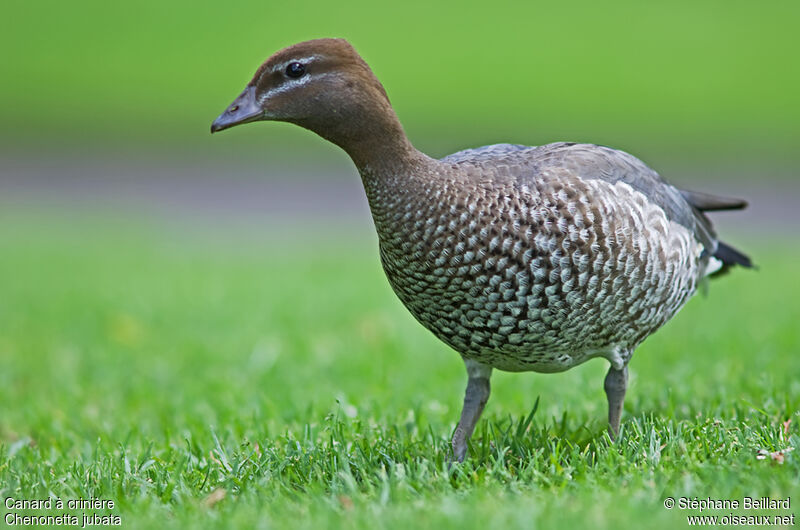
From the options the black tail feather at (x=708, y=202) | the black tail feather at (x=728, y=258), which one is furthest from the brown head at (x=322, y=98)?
the black tail feather at (x=728, y=258)

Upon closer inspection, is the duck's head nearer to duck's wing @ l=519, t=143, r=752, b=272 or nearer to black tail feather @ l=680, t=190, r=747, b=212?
duck's wing @ l=519, t=143, r=752, b=272

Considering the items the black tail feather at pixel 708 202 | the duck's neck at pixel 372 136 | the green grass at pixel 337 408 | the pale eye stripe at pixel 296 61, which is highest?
the pale eye stripe at pixel 296 61

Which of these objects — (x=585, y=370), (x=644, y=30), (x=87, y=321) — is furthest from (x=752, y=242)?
(x=644, y=30)

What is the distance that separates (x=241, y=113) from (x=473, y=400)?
5.05 feet

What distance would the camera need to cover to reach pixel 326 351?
637 centimetres

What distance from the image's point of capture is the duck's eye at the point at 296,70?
11.6 ft

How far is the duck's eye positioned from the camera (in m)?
3.54

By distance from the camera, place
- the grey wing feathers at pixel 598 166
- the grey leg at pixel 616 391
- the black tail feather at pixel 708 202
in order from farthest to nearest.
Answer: the black tail feather at pixel 708 202
the grey leg at pixel 616 391
the grey wing feathers at pixel 598 166

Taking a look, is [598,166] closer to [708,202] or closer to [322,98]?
[708,202]

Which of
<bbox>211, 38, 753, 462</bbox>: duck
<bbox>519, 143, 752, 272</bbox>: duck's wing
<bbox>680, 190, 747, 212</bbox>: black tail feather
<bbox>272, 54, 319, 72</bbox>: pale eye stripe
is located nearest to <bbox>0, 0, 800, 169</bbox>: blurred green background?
<bbox>680, 190, 747, 212</bbox>: black tail feather

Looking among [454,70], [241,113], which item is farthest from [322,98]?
[454,70]

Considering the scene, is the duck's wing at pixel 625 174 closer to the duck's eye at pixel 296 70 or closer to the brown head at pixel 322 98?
the brown head at pixel 322 98

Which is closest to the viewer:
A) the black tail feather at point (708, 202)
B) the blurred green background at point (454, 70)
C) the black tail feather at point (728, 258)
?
the black tail feather at point (708, 202)

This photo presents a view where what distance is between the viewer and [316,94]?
353cm
